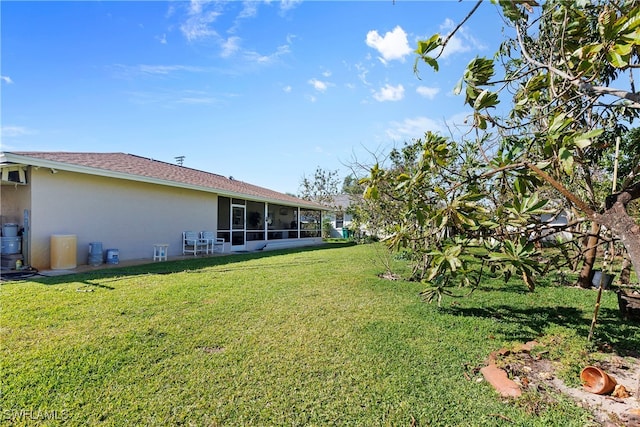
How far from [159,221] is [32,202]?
4.23 metres

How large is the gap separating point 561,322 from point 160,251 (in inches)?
484

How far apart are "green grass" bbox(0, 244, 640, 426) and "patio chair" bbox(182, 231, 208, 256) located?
252 inches

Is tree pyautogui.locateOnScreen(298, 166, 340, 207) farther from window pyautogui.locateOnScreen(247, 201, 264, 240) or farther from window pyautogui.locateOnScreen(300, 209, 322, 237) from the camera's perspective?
window pyautogui.locateOnScreen(247, 201, 264, 240)

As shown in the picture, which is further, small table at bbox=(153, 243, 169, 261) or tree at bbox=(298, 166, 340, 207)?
tree at bbox=(298, 166, 340, 207)

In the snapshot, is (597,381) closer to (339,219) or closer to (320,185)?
(339,219)

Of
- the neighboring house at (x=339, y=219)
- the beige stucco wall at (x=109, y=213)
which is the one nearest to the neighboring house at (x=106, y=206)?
the beige stucco wall at (x=109, y=213)

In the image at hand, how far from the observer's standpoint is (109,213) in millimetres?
11188

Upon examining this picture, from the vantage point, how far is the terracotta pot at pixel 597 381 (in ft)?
9.85

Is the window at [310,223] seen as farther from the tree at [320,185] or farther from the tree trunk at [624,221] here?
the tree trunk at [624,221]

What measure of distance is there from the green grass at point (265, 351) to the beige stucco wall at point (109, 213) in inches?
118

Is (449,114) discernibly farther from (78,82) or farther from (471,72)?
(78,82)

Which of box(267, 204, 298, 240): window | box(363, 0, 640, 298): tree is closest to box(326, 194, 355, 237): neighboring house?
box(267, 204, 298, 240): window

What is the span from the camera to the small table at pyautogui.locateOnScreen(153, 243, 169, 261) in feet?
39.7

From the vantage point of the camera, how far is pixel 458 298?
7.03m
